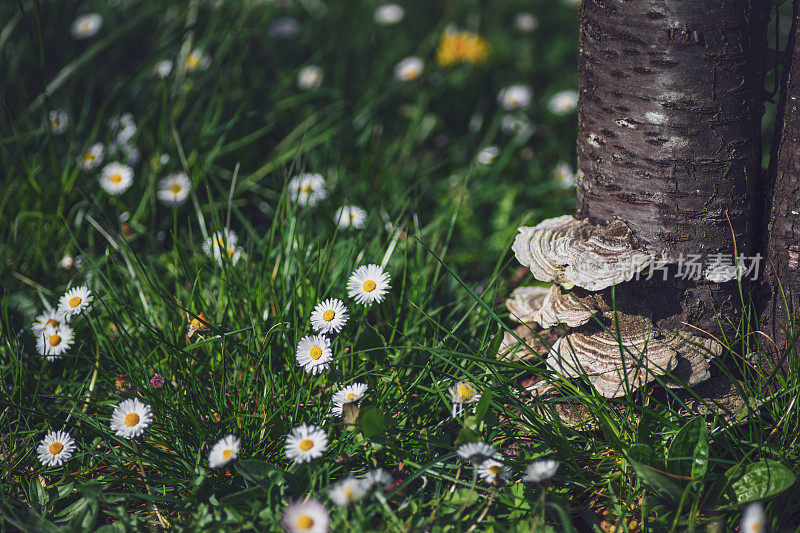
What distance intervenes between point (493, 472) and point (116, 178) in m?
1.72

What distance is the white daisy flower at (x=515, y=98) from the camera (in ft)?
10.0

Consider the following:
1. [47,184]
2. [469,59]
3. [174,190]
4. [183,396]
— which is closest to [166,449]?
[183,396]

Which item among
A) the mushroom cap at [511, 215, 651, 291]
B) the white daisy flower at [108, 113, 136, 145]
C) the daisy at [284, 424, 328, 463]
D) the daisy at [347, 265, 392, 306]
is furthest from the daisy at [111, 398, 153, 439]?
the white daisy flower at [108, 113, 136, 145]

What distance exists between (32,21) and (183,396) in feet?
6.91

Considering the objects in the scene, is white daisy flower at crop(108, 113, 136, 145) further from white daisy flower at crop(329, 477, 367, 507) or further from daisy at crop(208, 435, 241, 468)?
white daisy flower at crop(329, 477, 367, 507)

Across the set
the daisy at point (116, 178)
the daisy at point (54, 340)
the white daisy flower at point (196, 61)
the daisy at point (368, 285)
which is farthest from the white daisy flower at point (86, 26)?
the daisy at point (368, 285)

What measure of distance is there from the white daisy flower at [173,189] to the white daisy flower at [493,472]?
1.45 metres

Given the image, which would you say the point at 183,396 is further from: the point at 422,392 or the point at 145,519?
the point at 422,392

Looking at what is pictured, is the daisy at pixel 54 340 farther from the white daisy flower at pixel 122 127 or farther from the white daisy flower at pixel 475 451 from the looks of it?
the white daisy flower at pixel 475 451

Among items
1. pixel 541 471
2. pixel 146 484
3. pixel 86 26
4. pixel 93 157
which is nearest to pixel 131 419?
pixel 146 484

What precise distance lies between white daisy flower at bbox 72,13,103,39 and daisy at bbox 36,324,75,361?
1686 millimetres

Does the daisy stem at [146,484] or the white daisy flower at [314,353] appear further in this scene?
the white daisy flower at [314,353]

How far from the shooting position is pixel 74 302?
1772 mm

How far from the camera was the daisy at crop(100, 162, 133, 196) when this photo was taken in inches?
91.0
